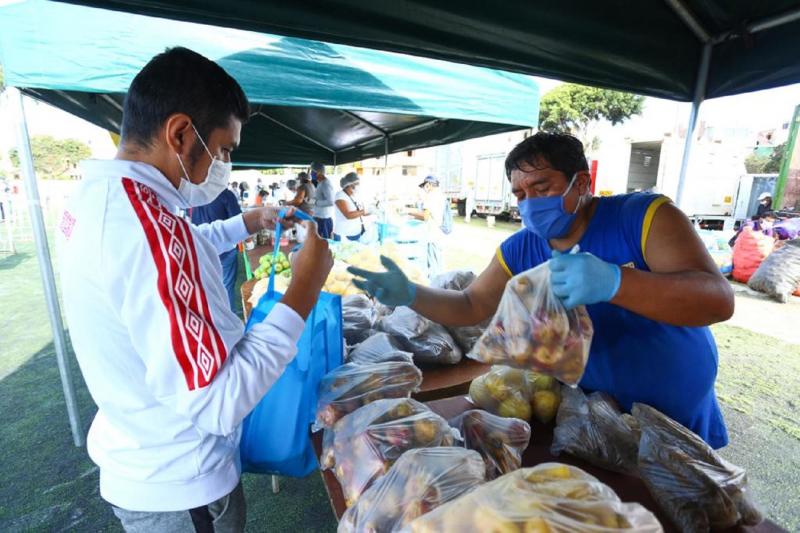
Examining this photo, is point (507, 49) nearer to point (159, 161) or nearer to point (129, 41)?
point (159, 161)

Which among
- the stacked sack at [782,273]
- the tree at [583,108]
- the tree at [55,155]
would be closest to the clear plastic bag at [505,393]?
the stacked sack at [782,273]

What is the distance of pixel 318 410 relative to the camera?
1274 mm

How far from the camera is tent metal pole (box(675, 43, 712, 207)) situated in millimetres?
2275

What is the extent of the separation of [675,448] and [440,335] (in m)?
1.14

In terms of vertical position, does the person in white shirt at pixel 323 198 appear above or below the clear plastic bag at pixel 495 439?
above

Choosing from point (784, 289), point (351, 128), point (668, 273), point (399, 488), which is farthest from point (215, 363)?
point (784, 289)

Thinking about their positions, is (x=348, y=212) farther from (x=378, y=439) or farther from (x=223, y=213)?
(x=378, y=439)

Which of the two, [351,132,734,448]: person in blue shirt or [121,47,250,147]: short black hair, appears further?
[351,132,734,448]: person in blue shirt

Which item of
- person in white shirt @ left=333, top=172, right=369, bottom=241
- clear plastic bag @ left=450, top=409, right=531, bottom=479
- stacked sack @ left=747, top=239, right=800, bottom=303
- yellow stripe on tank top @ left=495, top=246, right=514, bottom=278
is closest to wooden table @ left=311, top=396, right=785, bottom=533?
clear plastic bag @ left=450, top=409, right=531, bottom=479

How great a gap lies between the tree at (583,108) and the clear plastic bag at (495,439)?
95.1 feet

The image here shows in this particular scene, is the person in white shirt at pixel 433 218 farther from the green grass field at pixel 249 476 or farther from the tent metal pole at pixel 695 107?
the green grass field at pixel 249 476

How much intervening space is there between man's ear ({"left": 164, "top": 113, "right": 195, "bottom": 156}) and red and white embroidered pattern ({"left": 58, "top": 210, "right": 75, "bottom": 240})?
0.27 meters

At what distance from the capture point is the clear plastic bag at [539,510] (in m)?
0.61

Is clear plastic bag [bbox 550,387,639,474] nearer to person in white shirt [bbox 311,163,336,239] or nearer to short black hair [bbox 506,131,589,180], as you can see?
short black hair [bbox 506,131,589,180]
